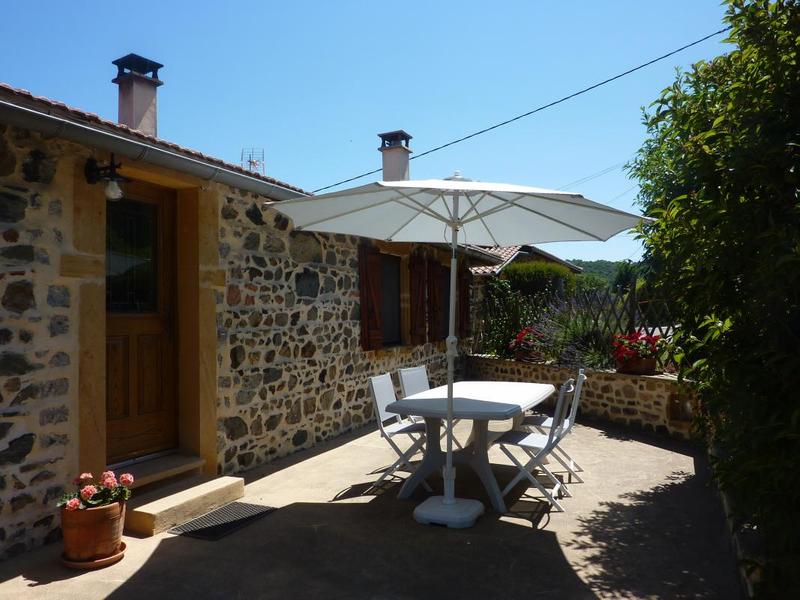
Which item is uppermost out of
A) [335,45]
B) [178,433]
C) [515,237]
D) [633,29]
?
[335,45]

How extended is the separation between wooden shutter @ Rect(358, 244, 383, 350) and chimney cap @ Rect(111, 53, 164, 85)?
3.43 meters

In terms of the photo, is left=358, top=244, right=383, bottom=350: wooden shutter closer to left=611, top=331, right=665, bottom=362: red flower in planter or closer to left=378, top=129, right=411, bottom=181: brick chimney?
left=611, top=331, right=665, bottom=362: red flower in planter

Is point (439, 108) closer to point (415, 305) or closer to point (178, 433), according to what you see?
point (415, 305)

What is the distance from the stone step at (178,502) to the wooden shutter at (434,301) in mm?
4557

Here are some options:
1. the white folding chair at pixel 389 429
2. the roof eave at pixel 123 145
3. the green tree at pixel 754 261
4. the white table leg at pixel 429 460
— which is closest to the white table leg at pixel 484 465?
the white table leg at pixel 429 460

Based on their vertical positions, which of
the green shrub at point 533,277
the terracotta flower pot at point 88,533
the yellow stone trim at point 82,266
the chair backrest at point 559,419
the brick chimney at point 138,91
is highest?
the brick chimney at point 138,91

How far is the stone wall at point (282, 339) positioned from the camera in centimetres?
468

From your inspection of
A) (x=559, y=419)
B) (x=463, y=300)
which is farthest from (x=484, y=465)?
(x=463, y=300)

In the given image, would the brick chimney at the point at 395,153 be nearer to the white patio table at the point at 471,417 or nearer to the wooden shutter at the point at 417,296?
the wooden shutter at the point at 417,296

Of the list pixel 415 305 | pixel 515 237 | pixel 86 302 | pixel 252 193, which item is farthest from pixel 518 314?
pixel 86 302

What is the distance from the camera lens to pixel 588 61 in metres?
8.22

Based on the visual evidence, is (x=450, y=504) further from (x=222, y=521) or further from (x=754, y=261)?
(x=754, y=261)

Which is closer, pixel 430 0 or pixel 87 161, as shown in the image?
pixel 87 161

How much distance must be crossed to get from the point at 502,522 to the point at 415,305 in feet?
14.2
